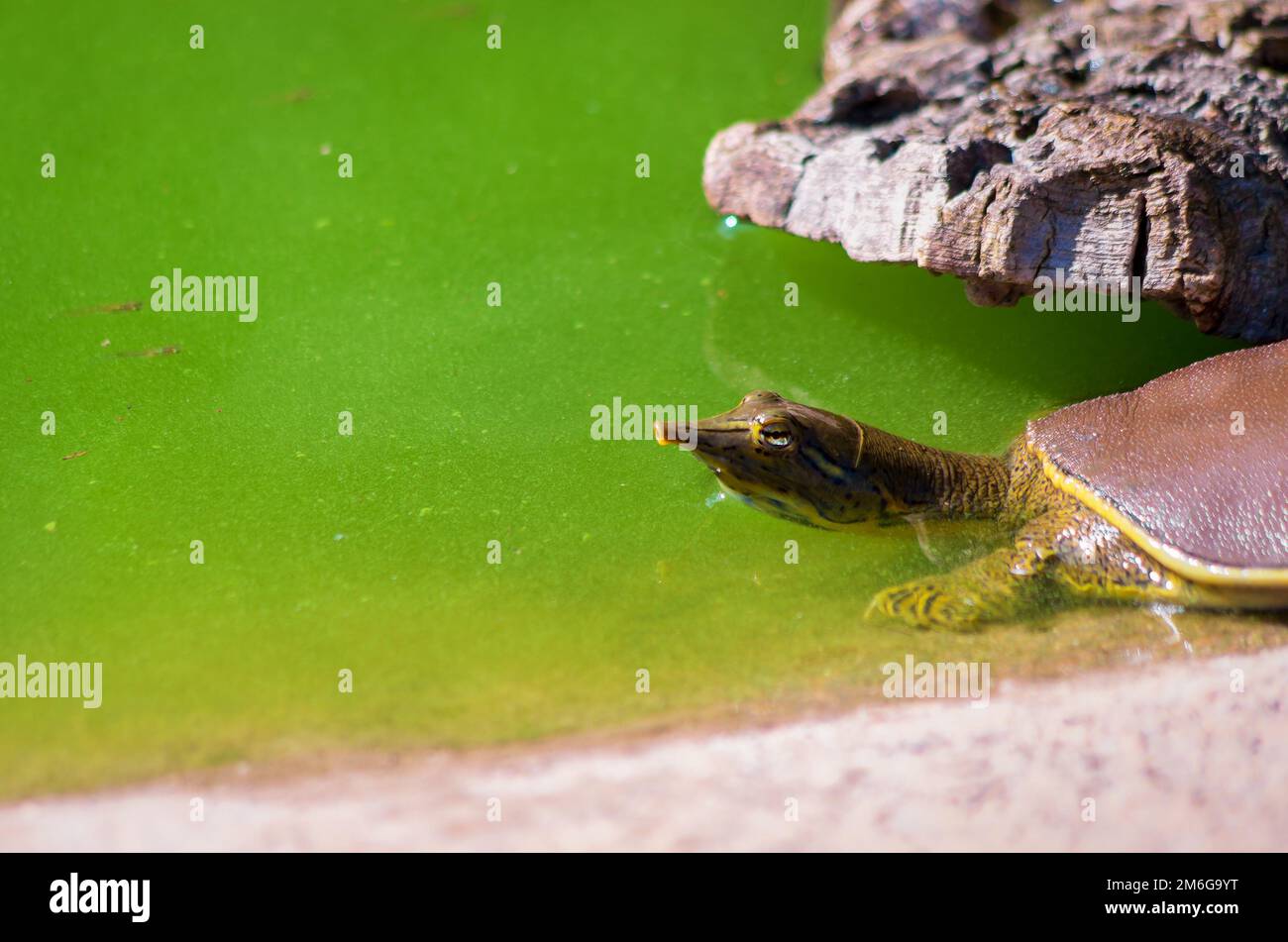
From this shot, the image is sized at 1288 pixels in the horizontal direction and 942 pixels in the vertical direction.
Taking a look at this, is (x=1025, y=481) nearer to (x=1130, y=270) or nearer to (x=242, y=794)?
(x=1130, y=270)

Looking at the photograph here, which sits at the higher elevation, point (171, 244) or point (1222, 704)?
point (171, 244)

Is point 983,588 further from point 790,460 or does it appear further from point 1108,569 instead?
point 790,460

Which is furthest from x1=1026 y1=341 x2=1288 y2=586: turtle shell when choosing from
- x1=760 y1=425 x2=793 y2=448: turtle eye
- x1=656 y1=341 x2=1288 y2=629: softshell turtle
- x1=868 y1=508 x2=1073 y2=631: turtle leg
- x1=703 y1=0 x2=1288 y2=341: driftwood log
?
x1=760 y1=425 x2=793 y2=448: turtle eye

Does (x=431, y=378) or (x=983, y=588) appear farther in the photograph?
(x=431, y=378)

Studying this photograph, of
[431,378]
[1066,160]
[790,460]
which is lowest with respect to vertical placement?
[790,460]

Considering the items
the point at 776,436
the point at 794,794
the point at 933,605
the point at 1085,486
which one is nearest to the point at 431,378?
the point at 776,436
